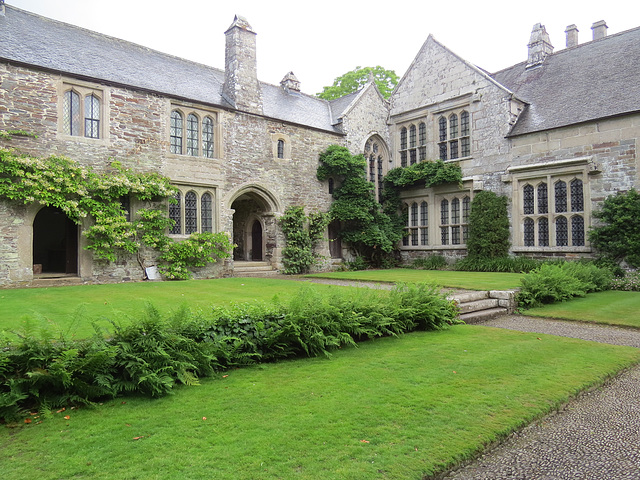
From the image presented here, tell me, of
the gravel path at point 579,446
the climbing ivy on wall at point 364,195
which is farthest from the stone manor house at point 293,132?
the gravel path at point 579,446

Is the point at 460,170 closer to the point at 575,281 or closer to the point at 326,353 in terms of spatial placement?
the point at 575,281

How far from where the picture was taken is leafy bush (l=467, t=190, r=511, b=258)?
18359 millimetres

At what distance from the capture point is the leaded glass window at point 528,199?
58.7ft

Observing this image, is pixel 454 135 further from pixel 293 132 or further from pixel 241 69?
pixel 241 69

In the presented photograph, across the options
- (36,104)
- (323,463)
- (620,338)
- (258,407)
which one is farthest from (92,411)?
(36,104)

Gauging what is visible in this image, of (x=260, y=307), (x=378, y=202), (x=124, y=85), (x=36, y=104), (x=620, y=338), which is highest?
(x=124, y=85)

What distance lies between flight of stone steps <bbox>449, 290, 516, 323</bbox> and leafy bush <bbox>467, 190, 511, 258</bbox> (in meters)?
9.05

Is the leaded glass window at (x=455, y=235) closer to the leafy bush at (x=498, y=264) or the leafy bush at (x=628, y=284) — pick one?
the leafy bush at (x=498, y=264)

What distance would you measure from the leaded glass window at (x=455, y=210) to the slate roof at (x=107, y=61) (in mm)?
7089

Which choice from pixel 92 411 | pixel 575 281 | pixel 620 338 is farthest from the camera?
pixel 575 281

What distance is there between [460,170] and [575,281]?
9465 millimetres

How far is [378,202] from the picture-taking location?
74.6 ft

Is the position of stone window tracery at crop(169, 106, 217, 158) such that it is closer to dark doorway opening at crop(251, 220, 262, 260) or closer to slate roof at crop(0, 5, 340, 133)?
slate roof at crop(0, 5, 340, 133)

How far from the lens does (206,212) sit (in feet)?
56.1
